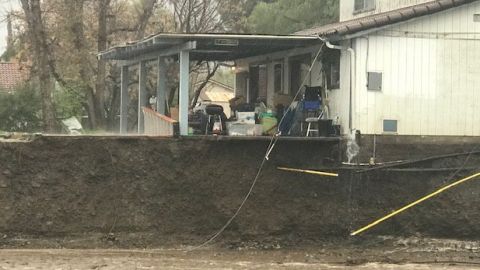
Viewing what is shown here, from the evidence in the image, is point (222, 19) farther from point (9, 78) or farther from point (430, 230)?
point (430, 230)

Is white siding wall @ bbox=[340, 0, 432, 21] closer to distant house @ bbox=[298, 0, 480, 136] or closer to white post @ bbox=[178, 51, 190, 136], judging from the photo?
distant house @ bbox=[298, 0, 480, 136]

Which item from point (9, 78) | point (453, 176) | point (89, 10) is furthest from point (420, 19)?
point (9, 78)

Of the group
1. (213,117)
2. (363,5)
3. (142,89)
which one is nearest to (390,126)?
(213,117)

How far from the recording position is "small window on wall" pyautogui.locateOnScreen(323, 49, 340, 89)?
16.4 m

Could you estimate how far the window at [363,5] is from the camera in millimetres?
20078

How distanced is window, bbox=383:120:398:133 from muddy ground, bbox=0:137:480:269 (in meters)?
0.42

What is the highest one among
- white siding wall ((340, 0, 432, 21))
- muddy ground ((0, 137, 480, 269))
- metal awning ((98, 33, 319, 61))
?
white siding wall ((340, 0, 432, 21))

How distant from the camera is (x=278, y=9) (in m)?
34.7

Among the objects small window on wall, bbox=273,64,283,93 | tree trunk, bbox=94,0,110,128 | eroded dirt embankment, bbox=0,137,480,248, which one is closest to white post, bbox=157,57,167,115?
eroded dirt embankment, bbox=0,137,480,248

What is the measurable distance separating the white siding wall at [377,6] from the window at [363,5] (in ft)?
0.39

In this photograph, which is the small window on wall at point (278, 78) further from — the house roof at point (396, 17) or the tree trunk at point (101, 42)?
the tree trunk at point (101, 42)

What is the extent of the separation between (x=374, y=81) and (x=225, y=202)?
173 inches

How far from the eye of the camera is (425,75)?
52.6ft

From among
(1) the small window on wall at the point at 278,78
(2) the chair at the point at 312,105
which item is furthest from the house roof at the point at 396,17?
(1) the small window on wall at the point at 278,78
